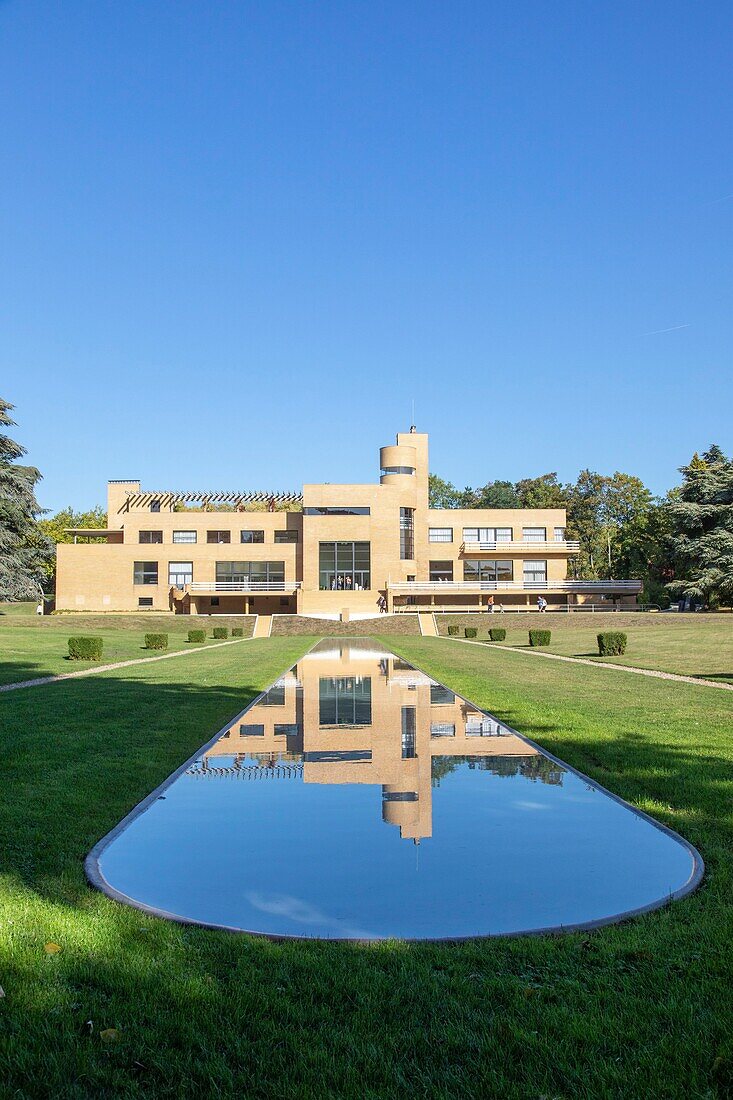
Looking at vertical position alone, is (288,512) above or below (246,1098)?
above

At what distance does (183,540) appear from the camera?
72250 mm

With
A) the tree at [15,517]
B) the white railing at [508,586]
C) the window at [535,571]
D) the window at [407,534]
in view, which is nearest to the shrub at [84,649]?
the tree at [15,517]

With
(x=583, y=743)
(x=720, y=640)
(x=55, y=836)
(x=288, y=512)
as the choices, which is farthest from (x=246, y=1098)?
(x=288, y=512)

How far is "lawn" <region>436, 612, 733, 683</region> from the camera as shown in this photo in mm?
24859

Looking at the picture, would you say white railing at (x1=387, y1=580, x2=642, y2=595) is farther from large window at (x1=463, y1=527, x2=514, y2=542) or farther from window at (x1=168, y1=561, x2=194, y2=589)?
window at (x1=168, y1=561, x2=194, y2=589)

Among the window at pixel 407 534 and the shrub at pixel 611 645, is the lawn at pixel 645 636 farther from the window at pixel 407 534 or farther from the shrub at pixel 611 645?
the window at pixel 407 534

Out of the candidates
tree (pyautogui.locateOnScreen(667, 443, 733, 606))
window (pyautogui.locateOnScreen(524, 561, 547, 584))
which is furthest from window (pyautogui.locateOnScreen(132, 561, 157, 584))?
tree (pyautogui.locateOnScreen(667, 443, 733, 606))

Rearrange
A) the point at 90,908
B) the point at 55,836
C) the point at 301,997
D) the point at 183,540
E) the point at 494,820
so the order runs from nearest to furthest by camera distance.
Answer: the point at 301,997 < the point at 90,908 < the point at 55,836 < the point at 494,820 < the point at 183,540

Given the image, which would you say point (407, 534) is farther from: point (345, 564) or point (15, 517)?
point (15, 517)

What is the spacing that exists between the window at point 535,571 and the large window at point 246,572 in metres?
19.8

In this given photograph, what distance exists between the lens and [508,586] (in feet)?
231

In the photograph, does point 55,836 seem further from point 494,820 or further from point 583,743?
point 583,743

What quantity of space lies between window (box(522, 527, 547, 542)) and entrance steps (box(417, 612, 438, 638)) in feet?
65.9

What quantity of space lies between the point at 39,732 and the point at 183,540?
62.3m
